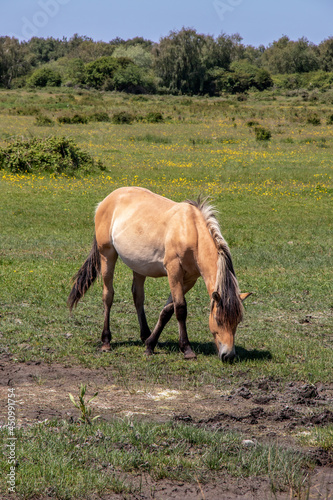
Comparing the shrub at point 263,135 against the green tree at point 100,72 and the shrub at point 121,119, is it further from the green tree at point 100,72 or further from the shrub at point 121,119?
the green tree at point 100,72

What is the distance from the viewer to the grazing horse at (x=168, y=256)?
20.9 feet

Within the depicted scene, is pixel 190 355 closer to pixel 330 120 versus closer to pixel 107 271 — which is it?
pixel 107 271

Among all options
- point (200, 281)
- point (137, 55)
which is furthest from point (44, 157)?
point (137, 55)

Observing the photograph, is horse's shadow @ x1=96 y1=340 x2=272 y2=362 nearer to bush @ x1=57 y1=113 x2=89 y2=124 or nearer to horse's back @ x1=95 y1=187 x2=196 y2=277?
horse's back @ x1=95 y1=187 x2=196 y2=277

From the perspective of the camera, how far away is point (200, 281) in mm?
10914

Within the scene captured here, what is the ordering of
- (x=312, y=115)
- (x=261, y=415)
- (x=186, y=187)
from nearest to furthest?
(x=261, y=415) → (x=186, y=187) → (x=312, y=115)

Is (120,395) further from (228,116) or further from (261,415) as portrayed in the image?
(228,116)

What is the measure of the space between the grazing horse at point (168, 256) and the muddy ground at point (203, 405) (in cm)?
85

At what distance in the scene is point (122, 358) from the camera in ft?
22.8

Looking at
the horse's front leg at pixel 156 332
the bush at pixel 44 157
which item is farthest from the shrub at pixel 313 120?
the horse's front leg at pixel 156 332

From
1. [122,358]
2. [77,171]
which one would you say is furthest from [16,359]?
[77,171]

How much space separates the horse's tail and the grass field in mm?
450

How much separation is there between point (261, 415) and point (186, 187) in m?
15.7

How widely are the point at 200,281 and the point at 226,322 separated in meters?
4.61
